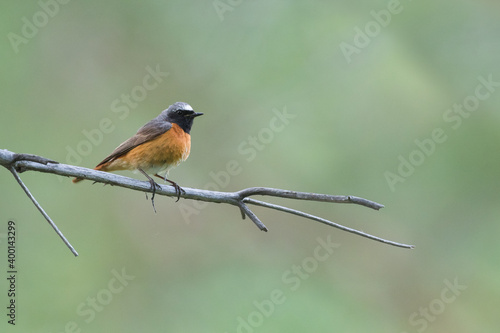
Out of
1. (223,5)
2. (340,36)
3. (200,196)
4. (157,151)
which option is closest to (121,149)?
(157,151)

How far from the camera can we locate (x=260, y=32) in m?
20.0

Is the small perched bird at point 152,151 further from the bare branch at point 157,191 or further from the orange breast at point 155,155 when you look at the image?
the bare branch at point 157,191

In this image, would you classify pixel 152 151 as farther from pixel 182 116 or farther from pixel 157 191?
pixel 157 191

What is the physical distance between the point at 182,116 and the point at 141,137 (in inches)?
23.7

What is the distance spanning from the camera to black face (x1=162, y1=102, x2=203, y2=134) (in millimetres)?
6473

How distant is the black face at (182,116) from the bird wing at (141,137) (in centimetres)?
16

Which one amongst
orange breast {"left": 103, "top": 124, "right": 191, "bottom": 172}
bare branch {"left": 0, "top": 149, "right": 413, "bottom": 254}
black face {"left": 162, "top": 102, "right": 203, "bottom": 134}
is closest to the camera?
bare branch {"left": 0, "top": 149, "right": 413, "bottom": 254}

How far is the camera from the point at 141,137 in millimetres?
6141

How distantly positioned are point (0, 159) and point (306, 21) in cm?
1727

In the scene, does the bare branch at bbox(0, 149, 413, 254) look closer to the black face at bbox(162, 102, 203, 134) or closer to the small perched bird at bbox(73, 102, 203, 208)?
the small perched bird at bbox(73, 102, 203, 208)

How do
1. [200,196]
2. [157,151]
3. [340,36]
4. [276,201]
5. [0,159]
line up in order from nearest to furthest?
[0,159] < [200,196] < [157,151] < [276,201] < [340,36]

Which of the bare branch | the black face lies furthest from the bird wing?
the bare branch

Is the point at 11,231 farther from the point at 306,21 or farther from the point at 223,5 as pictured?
the point at 306,21

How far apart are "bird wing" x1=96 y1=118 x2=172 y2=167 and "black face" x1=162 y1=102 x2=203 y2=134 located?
16cm
